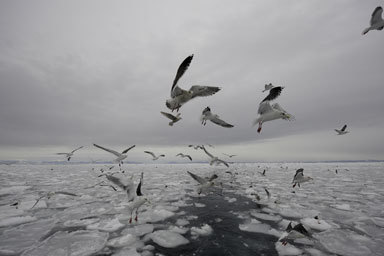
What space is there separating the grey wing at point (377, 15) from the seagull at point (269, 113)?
6.17 metres

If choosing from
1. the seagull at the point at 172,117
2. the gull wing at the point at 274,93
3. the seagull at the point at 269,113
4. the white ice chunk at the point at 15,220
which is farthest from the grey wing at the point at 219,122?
the white ice chunk at the point at 15,220

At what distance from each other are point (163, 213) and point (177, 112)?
5.34m

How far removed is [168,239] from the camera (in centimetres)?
613

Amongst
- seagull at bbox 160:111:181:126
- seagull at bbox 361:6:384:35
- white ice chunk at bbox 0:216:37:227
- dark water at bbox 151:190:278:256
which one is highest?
seagull at bbox 361:6:384:35

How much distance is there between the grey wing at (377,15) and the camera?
26.2ft

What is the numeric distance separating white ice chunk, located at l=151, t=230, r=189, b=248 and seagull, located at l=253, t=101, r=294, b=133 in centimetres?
423

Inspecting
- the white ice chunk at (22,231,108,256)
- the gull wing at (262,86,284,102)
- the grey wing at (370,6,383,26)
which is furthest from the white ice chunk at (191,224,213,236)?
the grey wing at (370,6,383,26)

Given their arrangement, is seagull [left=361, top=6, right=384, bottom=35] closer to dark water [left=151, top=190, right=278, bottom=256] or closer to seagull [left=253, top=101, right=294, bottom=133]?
seagull [left=253, top=101, right=294, bottom=133]

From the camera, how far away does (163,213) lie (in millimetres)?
8828

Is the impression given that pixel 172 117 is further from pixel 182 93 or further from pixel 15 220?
pixel 15 220

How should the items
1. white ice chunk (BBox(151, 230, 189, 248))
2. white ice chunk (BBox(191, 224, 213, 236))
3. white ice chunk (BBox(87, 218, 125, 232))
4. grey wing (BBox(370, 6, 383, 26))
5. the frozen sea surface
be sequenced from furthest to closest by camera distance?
grey wing (BBox(370, 6, 383, 26)), white ice chunk (BBox(87, 218, 125, 232)), white ice chunk (BBox(191, 224, 213, 236)), white ice chunk (BBox(151, 230, 189, 248)), the frozen sea surface

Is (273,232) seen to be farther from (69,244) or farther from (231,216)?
(69,244)

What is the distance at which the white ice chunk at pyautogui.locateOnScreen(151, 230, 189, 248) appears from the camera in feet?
19.0

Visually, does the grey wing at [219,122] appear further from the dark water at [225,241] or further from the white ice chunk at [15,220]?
the white ice chunk at [15,220]
